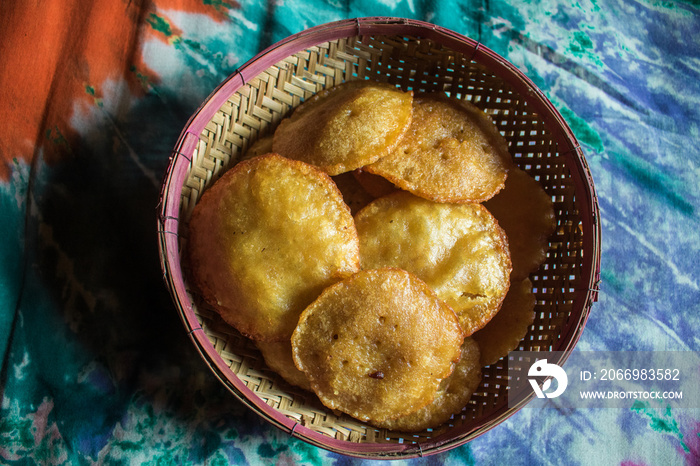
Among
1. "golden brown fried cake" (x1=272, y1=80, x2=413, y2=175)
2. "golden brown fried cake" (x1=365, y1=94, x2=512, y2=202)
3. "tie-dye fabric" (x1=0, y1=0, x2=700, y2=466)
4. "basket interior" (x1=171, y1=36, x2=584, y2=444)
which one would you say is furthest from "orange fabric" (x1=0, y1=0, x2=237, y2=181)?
"golden brown fried cake" (x1=365, y1=94, x2=512, y2=202)

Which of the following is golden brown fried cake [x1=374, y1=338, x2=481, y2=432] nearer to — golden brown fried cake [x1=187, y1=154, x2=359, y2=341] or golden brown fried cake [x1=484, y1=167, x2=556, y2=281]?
golden brown fried cake [x1=484, y1=167, x2=556, y2=281]

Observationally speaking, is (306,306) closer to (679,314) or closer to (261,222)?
(261,222)

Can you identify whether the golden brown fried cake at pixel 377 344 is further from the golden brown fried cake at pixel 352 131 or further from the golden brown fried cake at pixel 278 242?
the golden brown fried cake at pixel 352 131

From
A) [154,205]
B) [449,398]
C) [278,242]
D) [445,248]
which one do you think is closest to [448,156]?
[445,248]

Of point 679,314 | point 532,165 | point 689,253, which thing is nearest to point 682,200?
point 689,253

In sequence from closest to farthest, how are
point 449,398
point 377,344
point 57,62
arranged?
point 377,344, point 449,398, point 57,62

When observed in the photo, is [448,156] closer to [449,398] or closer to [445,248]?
[445,248]

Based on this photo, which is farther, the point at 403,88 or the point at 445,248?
the point at 403,88
